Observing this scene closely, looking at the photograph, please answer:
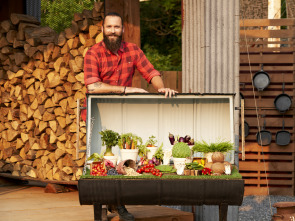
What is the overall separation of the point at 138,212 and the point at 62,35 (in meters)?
2.72

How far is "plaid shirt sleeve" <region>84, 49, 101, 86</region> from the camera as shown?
4.75 m

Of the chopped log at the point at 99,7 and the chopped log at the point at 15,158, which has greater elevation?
the chopped log at the point at 99,7

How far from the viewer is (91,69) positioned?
4.80m

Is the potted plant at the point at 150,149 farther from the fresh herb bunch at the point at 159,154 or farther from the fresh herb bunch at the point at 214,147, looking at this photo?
the fresh herb bunch at the point at 214,147

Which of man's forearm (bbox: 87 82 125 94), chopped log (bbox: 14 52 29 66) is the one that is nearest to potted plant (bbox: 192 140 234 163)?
man's forearm (bbox: 87 82 125 94)

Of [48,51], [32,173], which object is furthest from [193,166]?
[32,173]

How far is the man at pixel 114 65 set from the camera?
469 cm

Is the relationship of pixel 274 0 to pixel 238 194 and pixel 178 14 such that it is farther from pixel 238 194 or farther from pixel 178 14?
pixel 238 194

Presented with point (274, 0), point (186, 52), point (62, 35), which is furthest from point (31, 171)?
point (274, 0)

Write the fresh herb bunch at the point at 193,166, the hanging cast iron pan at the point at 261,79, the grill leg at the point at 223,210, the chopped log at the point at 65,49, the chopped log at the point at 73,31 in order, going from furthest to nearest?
the hanging cast iron pan at the point at 261,79 → the chopped log at the point at 65,49 → the chopped log at the point at 73,31 → the fresh herb bunch at the point at 193,166 → the grill leg at the point at 223,210

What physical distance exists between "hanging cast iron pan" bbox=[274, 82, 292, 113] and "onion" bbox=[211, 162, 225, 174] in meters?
5.00

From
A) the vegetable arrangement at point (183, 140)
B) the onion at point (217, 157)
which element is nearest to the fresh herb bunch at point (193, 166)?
the onion at point (217, 157)

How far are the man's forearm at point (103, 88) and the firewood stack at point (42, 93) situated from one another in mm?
2374

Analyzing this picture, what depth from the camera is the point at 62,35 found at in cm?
733
